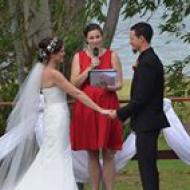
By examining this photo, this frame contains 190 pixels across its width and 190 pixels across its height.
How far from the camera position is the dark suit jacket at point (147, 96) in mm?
8164

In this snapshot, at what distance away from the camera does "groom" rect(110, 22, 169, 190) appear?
322 inches

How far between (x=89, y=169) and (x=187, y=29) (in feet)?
19.0

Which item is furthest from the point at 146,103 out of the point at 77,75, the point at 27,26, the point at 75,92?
the point at 27,26

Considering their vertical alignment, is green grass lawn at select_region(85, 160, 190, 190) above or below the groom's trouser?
below

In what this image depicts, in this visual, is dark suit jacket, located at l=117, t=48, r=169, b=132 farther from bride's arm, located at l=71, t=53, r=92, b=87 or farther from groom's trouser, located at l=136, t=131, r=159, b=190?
bride's arm, located at l=71, t=53, r=92, b=87

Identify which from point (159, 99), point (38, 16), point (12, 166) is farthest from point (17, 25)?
point (159, 99)

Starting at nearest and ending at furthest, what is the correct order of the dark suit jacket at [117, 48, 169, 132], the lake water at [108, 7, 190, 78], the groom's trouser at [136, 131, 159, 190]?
the dark suit jacket at [117, 48, 169, 132] < the groom's trouser at [136, 131, 159, 190] < the lake water at [108, 7, 190, 78]

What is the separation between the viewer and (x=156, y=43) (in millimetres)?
Result: 17531

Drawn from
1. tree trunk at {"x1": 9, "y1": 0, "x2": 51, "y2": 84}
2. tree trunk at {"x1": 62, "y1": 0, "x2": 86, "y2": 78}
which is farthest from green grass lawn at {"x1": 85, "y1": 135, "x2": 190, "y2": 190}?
tree trunk at {"x1": 9, "y1": 0, "x2": 51, "y2": 84}

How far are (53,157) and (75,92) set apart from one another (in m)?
0.84

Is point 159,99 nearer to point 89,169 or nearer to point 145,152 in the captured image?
point 145,152

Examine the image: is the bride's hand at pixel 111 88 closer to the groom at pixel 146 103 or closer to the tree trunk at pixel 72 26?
the groom at pixel 146 103

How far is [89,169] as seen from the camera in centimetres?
921

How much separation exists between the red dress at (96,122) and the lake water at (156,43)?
171 inches
